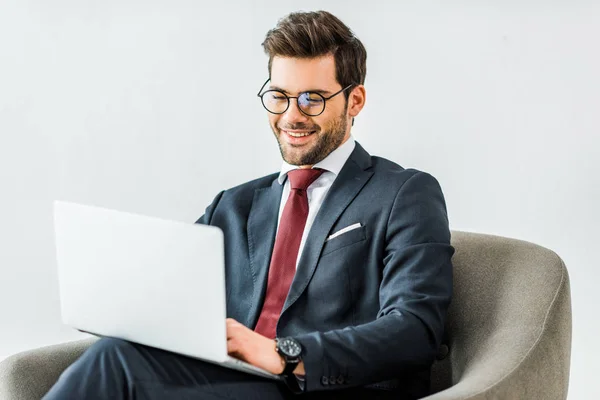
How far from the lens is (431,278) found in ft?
7.83

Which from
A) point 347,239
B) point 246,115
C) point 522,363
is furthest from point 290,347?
point 246,115

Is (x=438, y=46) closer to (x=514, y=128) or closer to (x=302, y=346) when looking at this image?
(x=514, y=128)

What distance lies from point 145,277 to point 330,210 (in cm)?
59

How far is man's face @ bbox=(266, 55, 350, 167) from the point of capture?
8.49 feet

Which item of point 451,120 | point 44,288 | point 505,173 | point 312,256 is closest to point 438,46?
point 451,120

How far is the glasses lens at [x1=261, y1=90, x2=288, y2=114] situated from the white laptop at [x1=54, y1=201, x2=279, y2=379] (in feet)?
2.02

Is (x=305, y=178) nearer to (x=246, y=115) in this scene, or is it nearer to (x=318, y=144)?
(x=318, y=144)

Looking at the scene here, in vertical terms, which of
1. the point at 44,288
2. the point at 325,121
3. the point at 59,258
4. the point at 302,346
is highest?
the point at 325,121

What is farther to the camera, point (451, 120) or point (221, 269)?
point (451, 120)

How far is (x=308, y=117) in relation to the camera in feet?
8.55

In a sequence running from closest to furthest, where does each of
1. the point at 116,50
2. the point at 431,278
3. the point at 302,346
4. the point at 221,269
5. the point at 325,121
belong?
the point at 221,269, the point at 302,346, the point at 431,278, the point at 325,121, the point at 116,50

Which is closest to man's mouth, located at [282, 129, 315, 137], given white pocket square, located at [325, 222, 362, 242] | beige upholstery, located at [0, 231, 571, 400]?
white pocket square, located at [325, 222, 362, 242]

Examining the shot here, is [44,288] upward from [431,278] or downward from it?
downward

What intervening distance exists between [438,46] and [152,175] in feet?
3.53
